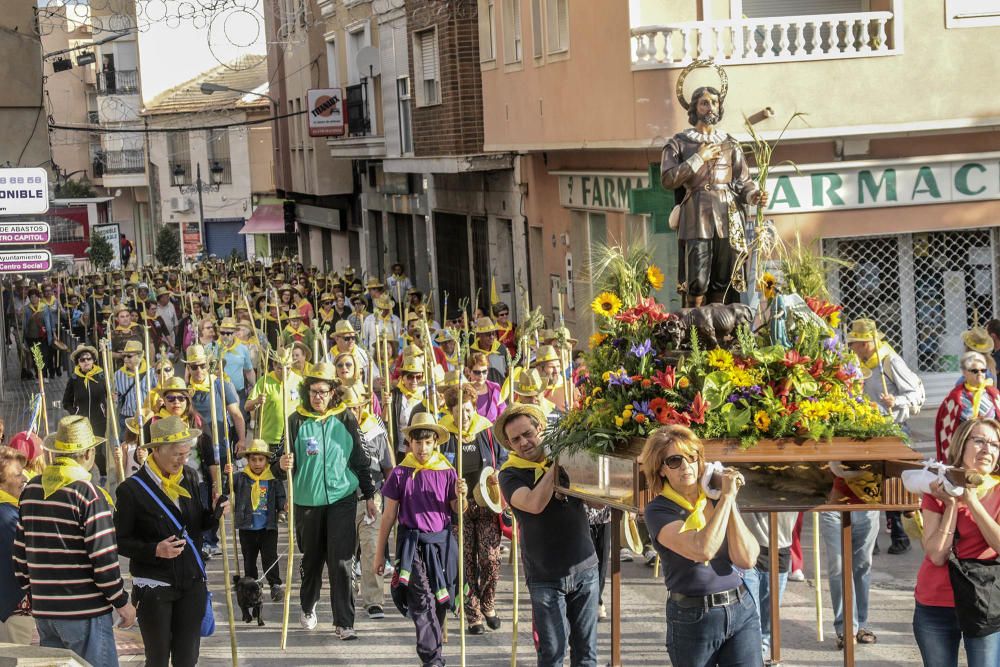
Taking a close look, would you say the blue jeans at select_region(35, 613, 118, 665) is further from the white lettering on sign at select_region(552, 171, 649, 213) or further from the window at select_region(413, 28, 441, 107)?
the window at select_region(413, 28, 441, 107)

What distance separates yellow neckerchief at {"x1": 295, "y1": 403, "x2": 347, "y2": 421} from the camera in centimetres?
1038

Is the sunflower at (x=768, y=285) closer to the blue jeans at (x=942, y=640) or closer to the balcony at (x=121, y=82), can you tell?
the blue jeans at (x=942, y=640)

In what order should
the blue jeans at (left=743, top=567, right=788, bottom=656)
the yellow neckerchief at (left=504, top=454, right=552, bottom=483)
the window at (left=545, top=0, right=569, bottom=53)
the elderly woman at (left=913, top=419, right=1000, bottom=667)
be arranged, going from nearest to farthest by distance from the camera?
the elderly woman at (left=913, top=419, right=1000, bottom=667), the yellow neckerchief at (left=504, top=454, right=552, bottom=483), the blue jeans at (left=743, top=567, right=788, bottom=656), the window at (left=545, top=0, right=569, bottom=53)

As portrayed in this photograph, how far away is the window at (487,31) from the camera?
25.3 m

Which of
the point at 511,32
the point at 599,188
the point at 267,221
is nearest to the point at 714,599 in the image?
the point at 599,188

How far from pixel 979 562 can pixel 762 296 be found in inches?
80.9

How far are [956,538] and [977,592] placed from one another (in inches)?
9.8

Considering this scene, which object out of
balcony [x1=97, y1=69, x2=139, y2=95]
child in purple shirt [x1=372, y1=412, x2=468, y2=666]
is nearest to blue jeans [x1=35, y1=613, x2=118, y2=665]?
child in purple shirt [x1=372, y1=412, x2=468, y2=666]

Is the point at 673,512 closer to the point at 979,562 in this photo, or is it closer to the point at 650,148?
the point at 979,562

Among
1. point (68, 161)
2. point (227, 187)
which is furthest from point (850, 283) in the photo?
point (68, 161)

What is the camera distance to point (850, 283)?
61.9 ft

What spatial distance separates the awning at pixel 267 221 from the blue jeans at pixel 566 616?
4721 cm

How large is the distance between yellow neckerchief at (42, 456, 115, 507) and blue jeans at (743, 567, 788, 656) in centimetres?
345

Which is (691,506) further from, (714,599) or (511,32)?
(511,32)
